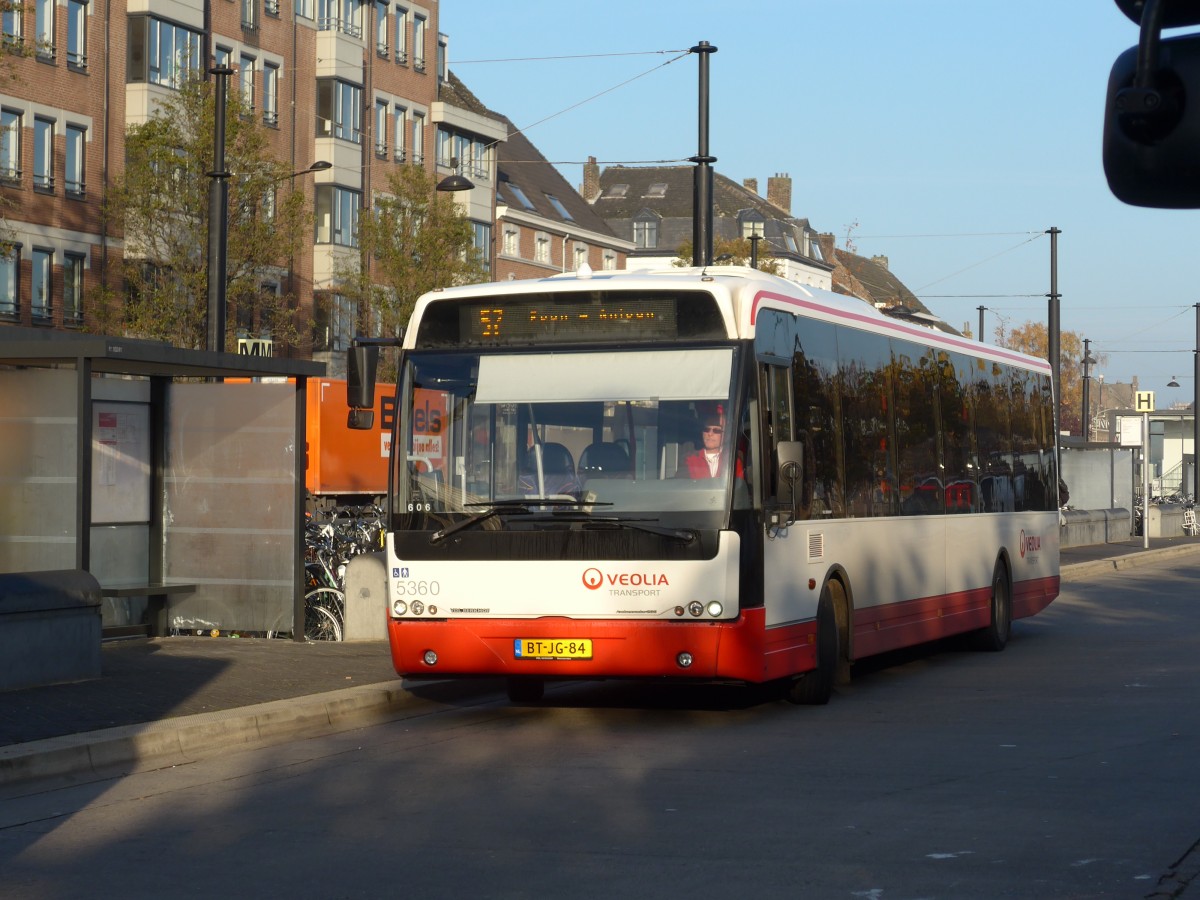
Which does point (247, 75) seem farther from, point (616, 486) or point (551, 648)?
point (551, 648)

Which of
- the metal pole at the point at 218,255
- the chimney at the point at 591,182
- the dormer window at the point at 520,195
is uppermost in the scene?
the chimney at the point at 591,182

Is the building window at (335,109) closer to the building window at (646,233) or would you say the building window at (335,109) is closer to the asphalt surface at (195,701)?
the asphalt surface at (195,701)

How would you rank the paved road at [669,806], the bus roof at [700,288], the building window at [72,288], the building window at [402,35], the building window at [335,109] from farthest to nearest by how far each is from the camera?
the building window at [402,35], the building window at [335,109], the building window at [72,288], the bus roof at [700,288], the paved road at [669,806]

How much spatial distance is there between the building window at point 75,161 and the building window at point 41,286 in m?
1.97

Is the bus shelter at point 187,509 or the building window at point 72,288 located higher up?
Result: the building window at point 72,288

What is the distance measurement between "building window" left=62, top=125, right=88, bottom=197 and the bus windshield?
128 feet

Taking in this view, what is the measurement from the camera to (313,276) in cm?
6200

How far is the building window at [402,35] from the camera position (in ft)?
226

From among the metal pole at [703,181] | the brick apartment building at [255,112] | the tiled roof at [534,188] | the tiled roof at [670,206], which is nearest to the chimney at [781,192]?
the tiled roof at [670,206]

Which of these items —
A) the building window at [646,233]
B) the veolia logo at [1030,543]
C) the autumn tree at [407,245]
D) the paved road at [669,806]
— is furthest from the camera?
the building window at [646,233]

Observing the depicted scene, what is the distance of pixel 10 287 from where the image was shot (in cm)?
4800

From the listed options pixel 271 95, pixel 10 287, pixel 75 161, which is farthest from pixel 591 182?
pixel 10 287

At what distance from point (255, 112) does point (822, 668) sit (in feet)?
148

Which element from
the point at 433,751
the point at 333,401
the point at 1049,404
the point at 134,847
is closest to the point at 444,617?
the point at 433,751
